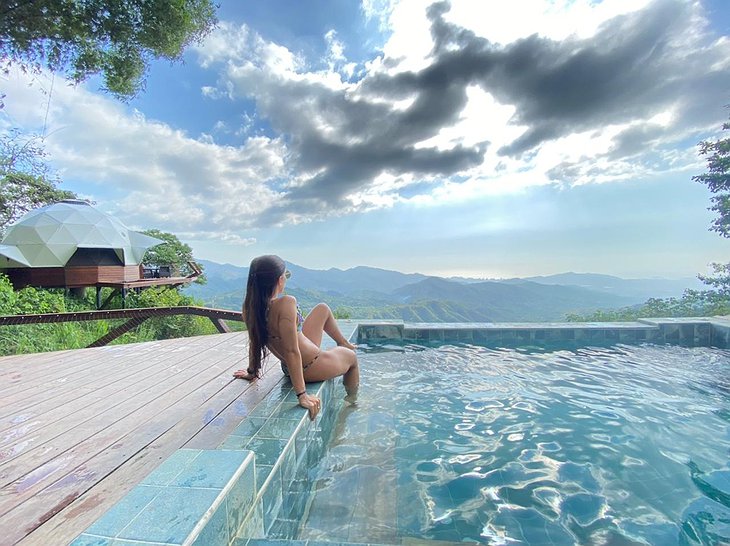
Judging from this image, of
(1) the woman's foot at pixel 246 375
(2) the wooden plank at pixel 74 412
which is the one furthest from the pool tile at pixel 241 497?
(1) the woman's foot at pixel 246 375

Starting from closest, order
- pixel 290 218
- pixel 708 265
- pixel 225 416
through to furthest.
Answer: pixel 225 416
pixel 708 265
pixel 290 218

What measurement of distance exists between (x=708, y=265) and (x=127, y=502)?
542 inches

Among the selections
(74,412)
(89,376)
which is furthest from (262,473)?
(89,376)

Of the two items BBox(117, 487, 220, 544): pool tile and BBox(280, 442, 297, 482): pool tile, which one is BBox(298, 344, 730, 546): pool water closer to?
BBox(280, 442, 297, 482): pool tile

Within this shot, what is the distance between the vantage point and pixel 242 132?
10.1 meters

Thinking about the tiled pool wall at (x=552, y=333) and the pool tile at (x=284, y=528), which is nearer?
the pool tile at (x=284, y=528)

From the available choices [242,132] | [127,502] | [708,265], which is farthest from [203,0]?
[708,265]

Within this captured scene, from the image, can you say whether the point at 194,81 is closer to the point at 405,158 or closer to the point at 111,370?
the point at 405,158

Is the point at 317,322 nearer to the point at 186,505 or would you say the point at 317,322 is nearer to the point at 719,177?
→ the point at 186,505

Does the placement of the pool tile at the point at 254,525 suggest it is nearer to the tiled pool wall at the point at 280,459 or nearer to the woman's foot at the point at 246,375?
the tiled pool wall at the point at 280,459

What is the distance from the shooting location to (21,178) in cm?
1195

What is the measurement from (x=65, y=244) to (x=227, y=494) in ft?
44.8

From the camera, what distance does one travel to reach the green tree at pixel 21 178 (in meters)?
10.9

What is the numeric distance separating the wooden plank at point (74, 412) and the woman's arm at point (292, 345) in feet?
4.57
